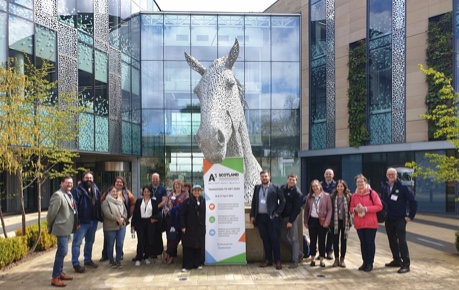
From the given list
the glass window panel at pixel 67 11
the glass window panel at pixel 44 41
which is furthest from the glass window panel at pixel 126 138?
the glass window panel at pixel 67 11

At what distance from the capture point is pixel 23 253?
772cm

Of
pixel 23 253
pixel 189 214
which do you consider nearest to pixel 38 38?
pixel 23 253

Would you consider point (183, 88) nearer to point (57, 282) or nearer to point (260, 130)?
point (260, 130)

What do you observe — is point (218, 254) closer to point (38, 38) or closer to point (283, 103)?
point (38, 38)

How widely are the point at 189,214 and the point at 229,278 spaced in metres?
1.26

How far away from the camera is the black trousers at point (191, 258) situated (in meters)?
6.54

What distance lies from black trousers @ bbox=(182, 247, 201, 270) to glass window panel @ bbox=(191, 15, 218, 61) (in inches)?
685

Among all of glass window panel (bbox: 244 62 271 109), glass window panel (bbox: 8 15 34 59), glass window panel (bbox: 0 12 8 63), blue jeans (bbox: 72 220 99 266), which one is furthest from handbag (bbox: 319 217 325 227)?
glass window panel (bbox: 244 62 271 109)

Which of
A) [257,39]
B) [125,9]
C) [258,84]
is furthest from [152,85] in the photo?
[257,39]

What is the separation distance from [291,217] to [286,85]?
17289 mm

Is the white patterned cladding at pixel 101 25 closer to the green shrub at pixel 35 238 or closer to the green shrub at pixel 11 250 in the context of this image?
the green shrub at pixel 35 238

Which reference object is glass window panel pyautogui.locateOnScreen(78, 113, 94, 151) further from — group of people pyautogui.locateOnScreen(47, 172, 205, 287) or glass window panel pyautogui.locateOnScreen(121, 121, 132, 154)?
group of people pyautogui.locateOnScreen(47, 172, 205, 287)

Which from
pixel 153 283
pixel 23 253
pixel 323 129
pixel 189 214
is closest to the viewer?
pixel 153 283

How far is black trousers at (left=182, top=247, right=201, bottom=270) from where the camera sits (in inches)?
258
